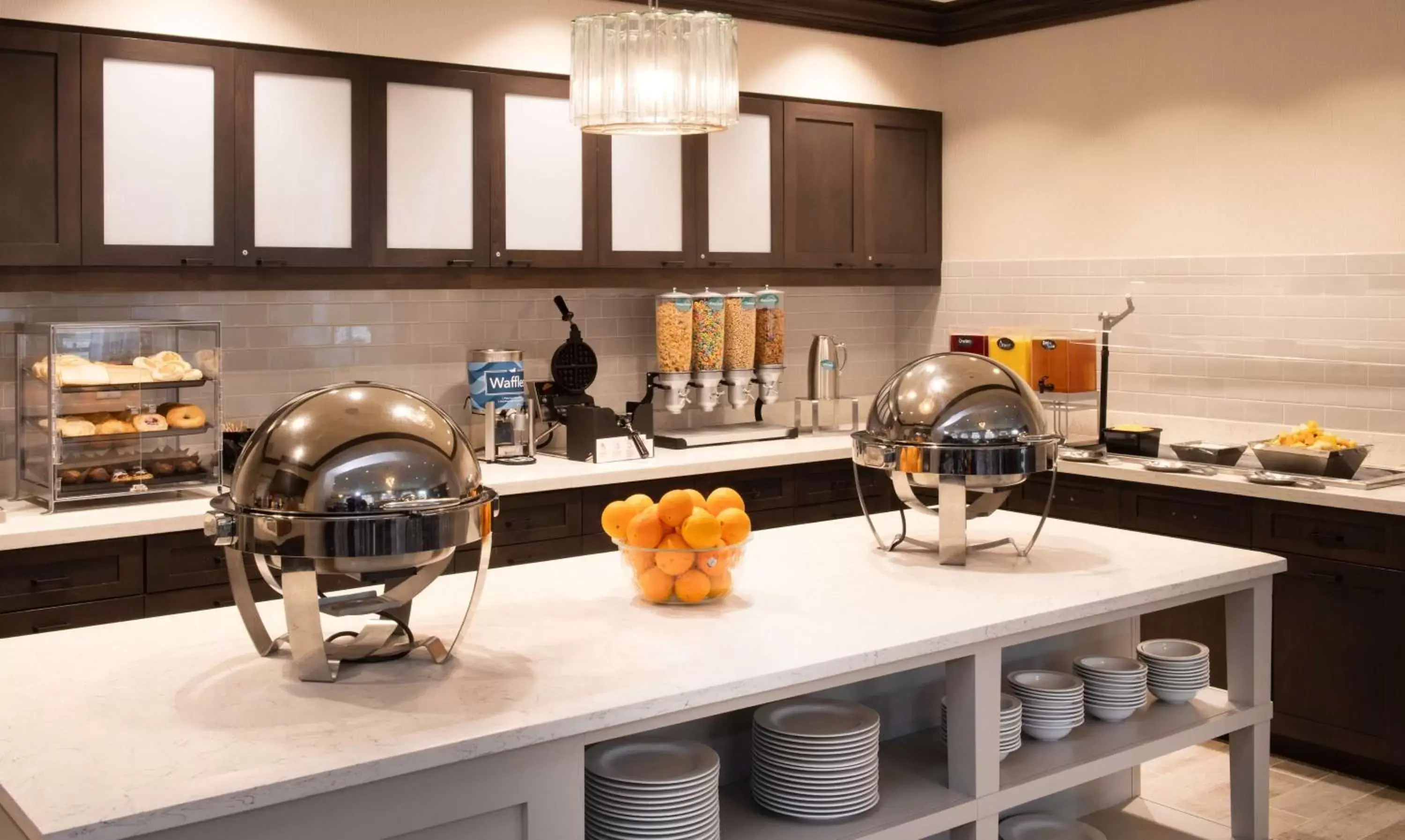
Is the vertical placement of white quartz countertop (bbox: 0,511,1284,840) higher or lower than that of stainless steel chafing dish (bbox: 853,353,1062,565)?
lower

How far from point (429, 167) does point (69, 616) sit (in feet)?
6.54

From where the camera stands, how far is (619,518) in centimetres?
269

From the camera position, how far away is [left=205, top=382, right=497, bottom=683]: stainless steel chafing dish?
2.13m

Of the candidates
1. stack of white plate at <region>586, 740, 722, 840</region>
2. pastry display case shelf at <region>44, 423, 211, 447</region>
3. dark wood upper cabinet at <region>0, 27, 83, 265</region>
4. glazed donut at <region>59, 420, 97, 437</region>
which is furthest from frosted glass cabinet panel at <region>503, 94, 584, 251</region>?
stack of white plate at <region>586, 740, 722, 840</region>

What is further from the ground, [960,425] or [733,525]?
[960,425]

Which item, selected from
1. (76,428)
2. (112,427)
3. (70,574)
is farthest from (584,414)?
(70,574)

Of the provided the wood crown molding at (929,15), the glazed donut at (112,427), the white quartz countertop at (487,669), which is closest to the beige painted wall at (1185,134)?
the wood crown molding at (929,15)

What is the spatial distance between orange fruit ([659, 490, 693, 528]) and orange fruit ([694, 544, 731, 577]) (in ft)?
0.25

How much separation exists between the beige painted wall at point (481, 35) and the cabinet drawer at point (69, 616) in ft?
5.91

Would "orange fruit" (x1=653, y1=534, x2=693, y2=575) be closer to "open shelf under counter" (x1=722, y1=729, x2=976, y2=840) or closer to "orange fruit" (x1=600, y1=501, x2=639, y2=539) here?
"orange fruit" (x1=600, y1=501, x2=639, y2=539)

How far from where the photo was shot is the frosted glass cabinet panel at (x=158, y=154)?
432 centimetres

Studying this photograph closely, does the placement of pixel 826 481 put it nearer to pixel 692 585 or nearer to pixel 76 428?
pixel 76 428

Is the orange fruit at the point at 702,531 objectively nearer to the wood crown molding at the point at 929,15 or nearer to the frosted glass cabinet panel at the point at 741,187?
the frosted glass cabinet panel at the point at 741,187

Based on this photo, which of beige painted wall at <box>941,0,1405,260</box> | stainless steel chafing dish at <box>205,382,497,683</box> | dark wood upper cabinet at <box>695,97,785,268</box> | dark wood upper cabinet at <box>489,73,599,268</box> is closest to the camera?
stainless steel chafing dish at <box>205,382,497,683</box>
